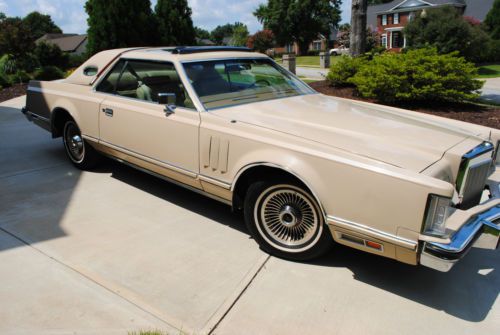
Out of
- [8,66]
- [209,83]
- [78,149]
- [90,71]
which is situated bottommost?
[78,149]

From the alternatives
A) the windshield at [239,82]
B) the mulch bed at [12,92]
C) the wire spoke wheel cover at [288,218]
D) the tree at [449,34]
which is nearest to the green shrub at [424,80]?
the windshield at [239,82]

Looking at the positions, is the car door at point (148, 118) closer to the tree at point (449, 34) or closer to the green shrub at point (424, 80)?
the green shrub at point (424, 80)

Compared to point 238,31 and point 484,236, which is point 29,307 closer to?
point 484,236

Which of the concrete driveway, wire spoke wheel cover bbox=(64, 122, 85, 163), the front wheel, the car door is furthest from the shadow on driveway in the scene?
wire spoke wheel cover bbox=(64, 122, 85, 163)

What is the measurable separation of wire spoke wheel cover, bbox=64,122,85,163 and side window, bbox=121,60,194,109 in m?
1.00

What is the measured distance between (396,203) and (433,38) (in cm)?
2771

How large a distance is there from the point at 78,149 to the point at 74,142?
4.5 inches

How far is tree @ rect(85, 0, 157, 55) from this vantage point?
20.3 m

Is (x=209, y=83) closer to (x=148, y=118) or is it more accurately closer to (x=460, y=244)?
(x=148, y=118)

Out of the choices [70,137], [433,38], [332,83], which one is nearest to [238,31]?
[433,38]

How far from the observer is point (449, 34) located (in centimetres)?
2605

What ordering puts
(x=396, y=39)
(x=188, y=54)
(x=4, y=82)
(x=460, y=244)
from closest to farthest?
(x=460, y=244)
(x=188, y=54)
(x=4, y=82)
(x=396, y=39)

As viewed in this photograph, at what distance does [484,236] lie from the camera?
9.09 feet

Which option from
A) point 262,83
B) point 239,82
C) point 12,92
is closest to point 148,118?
point 239,82
